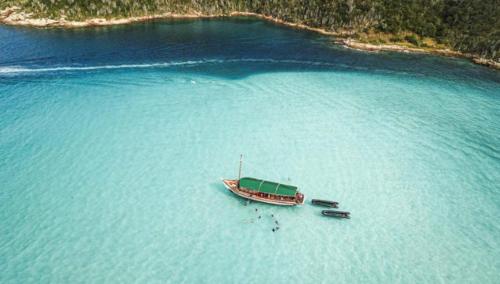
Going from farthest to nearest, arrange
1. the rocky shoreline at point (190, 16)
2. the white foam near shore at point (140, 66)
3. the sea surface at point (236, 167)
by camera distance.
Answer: the rocky shoreline at point (190, 16)
the white foam near shore at point (140, 66)
the sea surface at point (236, 167)

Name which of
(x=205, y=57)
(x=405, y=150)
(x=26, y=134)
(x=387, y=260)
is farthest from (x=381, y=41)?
(x=26, y=134)

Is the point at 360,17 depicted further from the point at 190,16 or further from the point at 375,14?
the point at 190,16

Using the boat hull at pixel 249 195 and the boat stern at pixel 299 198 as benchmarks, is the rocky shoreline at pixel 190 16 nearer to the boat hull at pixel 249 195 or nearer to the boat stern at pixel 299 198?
the boat stern at pixel 299 198

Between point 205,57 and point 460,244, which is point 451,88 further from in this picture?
point 205,57

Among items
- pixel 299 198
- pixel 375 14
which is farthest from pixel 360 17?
pixel 299 198

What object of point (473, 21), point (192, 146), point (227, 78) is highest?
point (473, 21)

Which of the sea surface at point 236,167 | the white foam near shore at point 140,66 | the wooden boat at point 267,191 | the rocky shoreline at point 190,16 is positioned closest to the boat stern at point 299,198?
the wooden boat at point 267,191
